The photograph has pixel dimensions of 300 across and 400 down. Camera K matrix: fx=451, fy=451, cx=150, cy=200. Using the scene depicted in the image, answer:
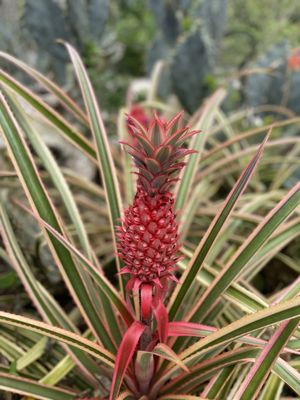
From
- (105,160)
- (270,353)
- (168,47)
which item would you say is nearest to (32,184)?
(105,160)

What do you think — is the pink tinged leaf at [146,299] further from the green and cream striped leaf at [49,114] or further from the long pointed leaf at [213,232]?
the green and cream striped leaf at [49,114]

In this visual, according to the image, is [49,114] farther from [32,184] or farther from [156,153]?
[156,153]

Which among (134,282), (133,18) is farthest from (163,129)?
(133,18)

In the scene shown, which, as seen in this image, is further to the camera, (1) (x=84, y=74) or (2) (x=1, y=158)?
(2) (x=1, y=158)

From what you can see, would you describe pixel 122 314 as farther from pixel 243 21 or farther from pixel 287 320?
pixel 243 21

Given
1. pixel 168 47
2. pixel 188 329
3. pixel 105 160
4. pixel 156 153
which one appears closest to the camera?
pixel 156 153

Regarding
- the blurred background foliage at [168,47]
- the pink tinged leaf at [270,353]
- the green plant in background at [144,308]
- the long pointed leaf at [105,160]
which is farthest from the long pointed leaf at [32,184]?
the blurred background foliage at [168,47]

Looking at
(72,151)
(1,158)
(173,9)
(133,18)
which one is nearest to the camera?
(1,158)
